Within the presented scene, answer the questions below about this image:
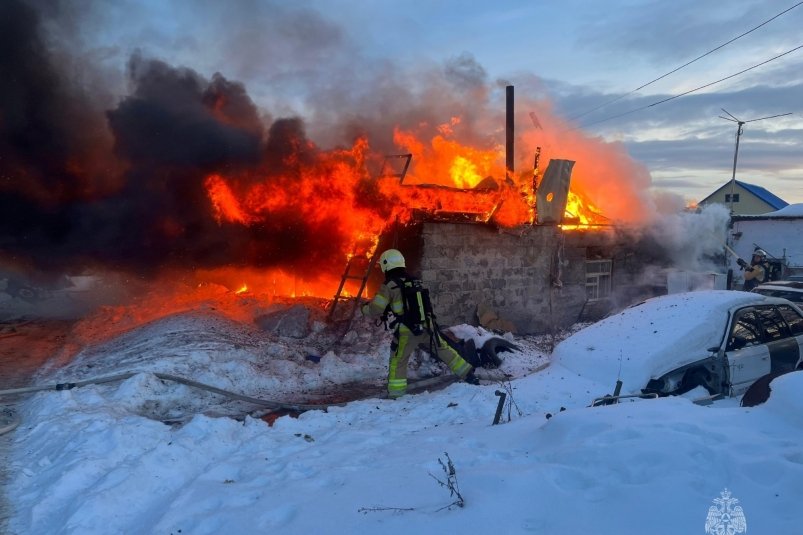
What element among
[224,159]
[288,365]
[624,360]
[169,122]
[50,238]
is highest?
[169,122]

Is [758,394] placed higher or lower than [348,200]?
lower

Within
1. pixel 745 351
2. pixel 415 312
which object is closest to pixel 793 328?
pixel 745 351

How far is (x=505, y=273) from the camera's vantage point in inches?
477

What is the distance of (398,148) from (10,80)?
8639 millimetres

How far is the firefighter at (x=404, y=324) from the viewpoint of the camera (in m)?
6.95

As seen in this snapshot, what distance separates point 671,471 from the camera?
110 inches

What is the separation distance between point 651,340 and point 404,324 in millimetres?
2875

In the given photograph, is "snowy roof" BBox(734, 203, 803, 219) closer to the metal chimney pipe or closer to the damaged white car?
the metal chimney pipe

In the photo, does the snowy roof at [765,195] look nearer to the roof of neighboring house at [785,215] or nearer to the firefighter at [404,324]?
the roof of neighboring house at [785,215]

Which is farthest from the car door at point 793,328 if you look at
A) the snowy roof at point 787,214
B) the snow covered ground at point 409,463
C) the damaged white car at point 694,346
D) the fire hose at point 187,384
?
the snowy roof at point 787,214

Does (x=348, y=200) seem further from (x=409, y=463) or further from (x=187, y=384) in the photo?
(x=409, y=463)

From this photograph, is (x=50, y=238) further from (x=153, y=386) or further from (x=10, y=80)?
(x=153, y=386)

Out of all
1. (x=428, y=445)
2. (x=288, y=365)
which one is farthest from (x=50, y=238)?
(x=428, y=445)

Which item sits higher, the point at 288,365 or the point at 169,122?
the point at 169,122
